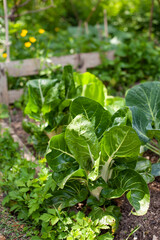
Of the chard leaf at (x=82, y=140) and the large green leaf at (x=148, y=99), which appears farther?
the large green leaf at (x=148, y=99)

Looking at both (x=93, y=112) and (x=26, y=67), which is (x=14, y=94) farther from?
(x=93, y=112)

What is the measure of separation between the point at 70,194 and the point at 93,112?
0.64m

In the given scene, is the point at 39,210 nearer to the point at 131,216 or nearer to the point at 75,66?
the point at 131,216

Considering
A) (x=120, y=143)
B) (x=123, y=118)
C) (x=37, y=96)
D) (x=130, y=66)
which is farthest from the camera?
(x=130, y=66)

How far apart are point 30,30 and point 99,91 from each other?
7.22ft

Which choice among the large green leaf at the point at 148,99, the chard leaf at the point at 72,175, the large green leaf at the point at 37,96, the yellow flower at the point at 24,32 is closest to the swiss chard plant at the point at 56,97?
the large green leaf at the point at 37,96

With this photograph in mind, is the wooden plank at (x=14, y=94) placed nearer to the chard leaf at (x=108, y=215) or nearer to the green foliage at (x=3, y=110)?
the green foliage at (x=3, y=110)

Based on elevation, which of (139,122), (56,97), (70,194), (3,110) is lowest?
(70,194)

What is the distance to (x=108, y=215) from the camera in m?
Answer: 1.91

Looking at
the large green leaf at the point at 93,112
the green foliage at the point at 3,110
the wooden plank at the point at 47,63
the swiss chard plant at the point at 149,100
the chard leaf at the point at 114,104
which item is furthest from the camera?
the wooden plank at the point at 47,63

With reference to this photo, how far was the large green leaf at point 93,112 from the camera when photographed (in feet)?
6.49

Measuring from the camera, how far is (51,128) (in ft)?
8.67

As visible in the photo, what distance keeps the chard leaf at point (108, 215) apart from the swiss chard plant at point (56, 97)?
86 cm

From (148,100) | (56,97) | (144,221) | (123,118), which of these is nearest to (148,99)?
(148,100)
